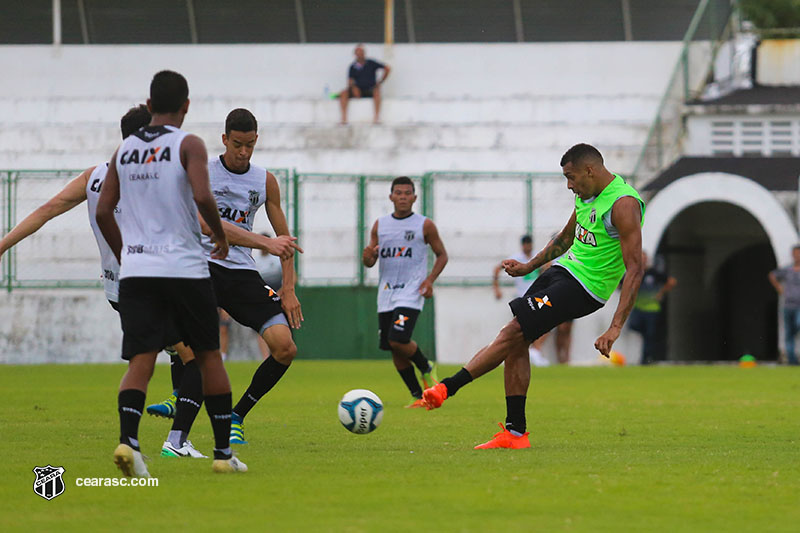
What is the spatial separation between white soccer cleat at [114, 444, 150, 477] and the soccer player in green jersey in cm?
258

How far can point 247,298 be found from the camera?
9664mm

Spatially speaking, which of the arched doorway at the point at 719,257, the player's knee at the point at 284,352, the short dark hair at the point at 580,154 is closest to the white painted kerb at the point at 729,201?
the arched doorway at the point at 719,257

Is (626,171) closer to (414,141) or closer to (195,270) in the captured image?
(414,141)

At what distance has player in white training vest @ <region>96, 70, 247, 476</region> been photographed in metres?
7.33

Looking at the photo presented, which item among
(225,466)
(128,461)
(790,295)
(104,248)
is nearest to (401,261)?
(104,248)

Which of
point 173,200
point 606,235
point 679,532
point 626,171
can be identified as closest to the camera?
point 679,532

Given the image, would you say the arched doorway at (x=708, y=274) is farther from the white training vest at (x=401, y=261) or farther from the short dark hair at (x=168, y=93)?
the short dark hair at (x=168, y=93)

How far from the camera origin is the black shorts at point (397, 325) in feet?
48.7

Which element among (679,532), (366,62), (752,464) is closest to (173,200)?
(679,532)

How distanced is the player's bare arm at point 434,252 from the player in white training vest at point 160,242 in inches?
302

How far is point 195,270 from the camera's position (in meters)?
7.43

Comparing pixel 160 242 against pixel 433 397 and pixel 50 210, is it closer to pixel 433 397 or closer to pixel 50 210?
pixel 50 210

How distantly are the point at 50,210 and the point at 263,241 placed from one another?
6.30 feet

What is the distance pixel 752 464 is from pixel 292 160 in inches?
854
